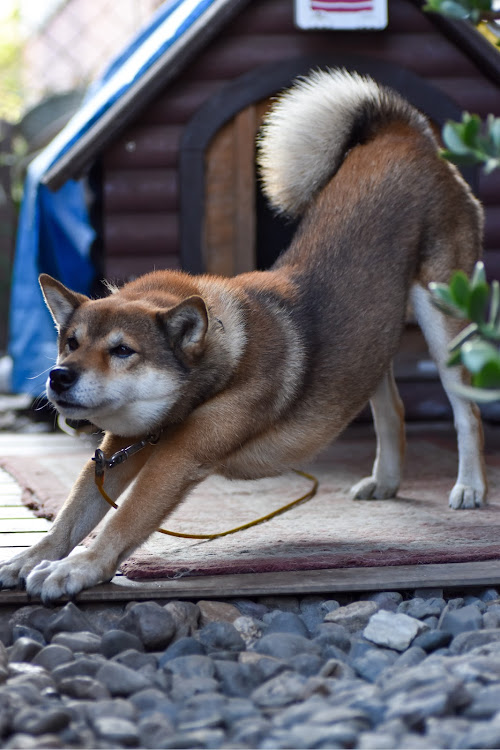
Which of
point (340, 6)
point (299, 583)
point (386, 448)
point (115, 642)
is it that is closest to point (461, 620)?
point (299, 583)

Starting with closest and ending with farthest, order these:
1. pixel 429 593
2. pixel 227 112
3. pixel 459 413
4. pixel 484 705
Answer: pixel 484 705 < pixel 429 593 < pixel 459 413 < pixel 227 112

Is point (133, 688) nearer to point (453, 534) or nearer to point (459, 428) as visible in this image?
point (453, 534)

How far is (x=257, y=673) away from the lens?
6.78ft

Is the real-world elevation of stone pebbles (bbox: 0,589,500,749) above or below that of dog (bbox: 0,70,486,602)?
below

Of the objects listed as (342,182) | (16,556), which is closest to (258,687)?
(16,556)

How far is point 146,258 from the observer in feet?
16.4

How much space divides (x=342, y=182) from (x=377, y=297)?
485 mm

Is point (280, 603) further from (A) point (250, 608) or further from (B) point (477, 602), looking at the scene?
(B) point (477, 602)

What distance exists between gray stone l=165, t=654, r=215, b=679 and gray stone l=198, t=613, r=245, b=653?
145 millimetres

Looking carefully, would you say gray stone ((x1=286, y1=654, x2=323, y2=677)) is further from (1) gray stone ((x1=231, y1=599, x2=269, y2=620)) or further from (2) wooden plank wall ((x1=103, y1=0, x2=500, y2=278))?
(2) wooden plank wall ((x1=103, y1=0, x2=500, y2=278))

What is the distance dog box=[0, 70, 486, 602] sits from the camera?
2490 millimetres

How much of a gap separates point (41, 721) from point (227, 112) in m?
3.74

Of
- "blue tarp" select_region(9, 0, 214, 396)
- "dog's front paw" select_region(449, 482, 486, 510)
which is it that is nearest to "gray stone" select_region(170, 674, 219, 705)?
"dog's front paw" select_region(449, 482, 486, 510)

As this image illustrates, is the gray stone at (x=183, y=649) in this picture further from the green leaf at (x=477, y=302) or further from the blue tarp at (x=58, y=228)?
the blue tarp at (x=58, y=228)
